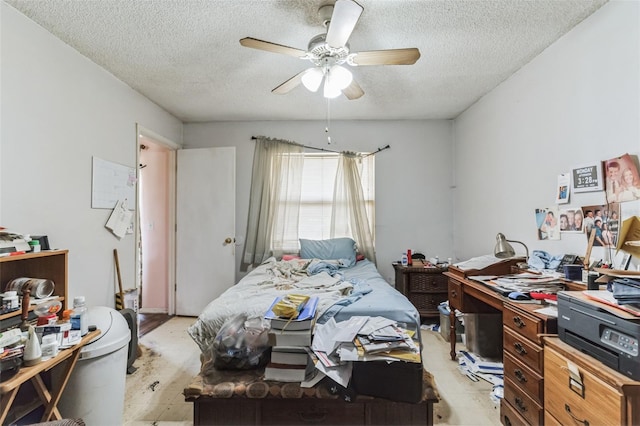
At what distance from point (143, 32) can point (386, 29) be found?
1616 millimetres

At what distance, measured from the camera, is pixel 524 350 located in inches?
60.0

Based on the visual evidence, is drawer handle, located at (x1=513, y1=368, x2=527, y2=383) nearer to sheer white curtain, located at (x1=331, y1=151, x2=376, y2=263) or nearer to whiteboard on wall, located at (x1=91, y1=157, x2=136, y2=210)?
sheer white curtain, located at (x1=331, y1=151, x2=376, y2=263)

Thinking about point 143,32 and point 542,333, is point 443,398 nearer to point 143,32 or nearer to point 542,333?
point 542,333

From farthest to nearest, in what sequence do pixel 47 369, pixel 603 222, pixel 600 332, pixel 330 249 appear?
1. pixel 330 249
2. pixel 603 222
3. pixel 47 369
4. pixel 600 332

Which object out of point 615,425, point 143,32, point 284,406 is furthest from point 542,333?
point 143,32

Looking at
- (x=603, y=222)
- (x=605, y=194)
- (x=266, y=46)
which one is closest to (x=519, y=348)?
(x=603, y=222)

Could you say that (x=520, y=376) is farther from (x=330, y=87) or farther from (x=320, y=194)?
(x=320, y=194)

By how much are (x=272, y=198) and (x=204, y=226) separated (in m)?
0.91

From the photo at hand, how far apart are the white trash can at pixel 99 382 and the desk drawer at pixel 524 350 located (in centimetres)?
220

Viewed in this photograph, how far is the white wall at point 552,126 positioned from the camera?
1.61 meters

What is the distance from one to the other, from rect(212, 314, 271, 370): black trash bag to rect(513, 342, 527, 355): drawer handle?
52.9 inches

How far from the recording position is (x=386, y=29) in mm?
1943

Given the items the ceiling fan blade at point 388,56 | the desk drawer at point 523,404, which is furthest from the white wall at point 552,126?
the ceiling fan blade at point 388,56

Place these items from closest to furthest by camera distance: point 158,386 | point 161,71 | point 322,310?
point 322,310
point 158,386
point 161,71
